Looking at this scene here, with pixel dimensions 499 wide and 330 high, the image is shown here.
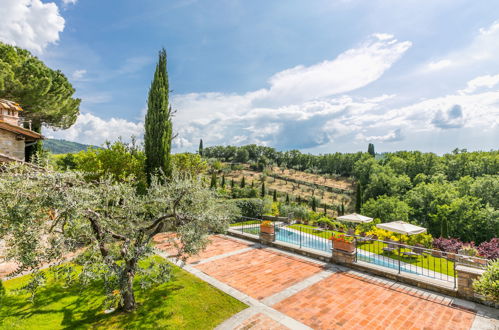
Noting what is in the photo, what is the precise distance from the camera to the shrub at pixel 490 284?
5.85 m

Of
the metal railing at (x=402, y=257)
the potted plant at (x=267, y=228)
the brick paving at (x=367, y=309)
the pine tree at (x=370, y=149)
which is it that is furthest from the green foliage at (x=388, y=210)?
the pine tree at (x=370, y=149)

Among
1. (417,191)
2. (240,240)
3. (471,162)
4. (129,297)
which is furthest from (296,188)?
(129,297)

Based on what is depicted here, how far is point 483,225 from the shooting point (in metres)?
27.1

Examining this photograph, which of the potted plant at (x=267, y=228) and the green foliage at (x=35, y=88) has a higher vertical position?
the green foliage at (x=35, y=88)

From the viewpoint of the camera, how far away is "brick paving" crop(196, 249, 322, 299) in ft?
26.0

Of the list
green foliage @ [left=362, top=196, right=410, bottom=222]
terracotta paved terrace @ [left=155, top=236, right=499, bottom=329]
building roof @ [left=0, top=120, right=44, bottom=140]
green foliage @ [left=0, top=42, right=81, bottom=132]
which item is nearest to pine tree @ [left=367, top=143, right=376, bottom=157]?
green foliage @ [left=362, top=196, right=410, bottom=222]

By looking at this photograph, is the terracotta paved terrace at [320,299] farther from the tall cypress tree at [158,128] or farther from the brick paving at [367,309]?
the tall cypress tree at [158,128]

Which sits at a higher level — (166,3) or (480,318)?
(166,3)

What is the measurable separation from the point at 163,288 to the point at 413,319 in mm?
7181

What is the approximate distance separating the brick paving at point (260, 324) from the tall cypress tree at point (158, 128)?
13.4 meters

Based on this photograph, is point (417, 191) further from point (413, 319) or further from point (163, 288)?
point (163, 288)

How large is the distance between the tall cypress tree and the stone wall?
8209 mm

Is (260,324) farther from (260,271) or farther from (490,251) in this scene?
(490,251)

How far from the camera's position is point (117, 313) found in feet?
20.6
